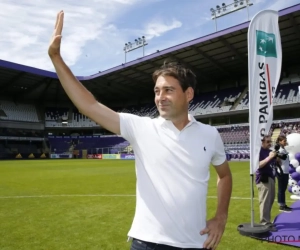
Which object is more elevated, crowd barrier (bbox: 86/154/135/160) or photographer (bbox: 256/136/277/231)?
photographer (bbox: 256/136/277/231)

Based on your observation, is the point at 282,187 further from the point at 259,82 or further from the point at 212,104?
the point at 212,104

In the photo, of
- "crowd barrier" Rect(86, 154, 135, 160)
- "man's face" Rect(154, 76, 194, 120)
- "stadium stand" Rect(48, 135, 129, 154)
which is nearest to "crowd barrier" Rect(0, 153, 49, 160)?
"stadium stand" Rect(48, 135, 129, 154)

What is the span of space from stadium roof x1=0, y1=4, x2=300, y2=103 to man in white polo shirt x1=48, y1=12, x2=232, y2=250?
3092cm

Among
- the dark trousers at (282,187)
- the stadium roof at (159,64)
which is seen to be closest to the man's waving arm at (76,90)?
the dark trousers at (282,187)

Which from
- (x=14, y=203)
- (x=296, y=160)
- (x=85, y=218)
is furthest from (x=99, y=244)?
(x=296, y=160)

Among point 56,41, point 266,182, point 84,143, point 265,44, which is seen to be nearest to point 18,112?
point 84,143

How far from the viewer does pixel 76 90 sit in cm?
200

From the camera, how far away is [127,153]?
48.8 m

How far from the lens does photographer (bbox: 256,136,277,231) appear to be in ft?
20.8

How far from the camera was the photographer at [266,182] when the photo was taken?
20.8 feet

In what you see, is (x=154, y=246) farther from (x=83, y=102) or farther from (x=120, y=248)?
(x=120, y=248)

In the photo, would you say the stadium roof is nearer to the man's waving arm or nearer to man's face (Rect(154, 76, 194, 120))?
man's face (Rect(154, 76, 194, 120))

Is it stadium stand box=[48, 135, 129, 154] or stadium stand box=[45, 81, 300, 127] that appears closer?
stadium stand box=[45, 81, 300, 127]

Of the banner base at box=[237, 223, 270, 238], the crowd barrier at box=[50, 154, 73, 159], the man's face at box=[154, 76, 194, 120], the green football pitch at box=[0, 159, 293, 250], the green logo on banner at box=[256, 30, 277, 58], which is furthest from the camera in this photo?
the crowd barrier at box=[50, 154, 73, 159]
